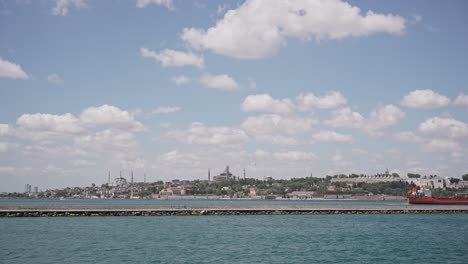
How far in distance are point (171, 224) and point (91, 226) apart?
471 inches

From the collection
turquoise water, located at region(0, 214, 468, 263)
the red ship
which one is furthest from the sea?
the red ship

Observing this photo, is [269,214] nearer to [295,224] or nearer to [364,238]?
[295,224]

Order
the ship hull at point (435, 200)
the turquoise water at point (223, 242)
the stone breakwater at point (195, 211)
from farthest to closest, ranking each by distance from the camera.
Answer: the ship hull at point (435, 200), the stone breakwater at point (195, 211), the turquoise water at point (223, 242)

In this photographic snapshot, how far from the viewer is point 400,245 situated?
5506cm

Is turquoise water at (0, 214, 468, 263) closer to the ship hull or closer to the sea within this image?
the sea

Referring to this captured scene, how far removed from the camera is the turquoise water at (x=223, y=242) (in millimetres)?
44344

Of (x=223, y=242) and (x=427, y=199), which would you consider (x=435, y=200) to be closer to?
(x=427, y=199)

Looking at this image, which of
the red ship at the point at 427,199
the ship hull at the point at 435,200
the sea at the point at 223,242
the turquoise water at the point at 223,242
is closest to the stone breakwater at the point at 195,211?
the sea at the point at 223,242

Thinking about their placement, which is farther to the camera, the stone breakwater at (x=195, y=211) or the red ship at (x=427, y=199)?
the red ship at (x=427, y=199)

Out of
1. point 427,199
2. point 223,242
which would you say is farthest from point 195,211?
point 427,199

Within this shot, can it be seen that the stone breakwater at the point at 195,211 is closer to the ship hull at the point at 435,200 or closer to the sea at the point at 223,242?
the sea at the point at 223,242

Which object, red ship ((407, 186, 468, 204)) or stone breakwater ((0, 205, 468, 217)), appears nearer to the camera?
stone breakwater ((0, 205, 468, 217))

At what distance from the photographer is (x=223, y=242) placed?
5494 centimetres

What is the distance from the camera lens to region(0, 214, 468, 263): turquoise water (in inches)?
1746
